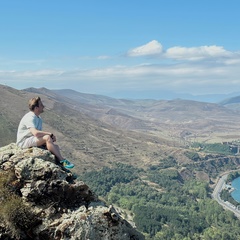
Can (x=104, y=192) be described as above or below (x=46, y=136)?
below

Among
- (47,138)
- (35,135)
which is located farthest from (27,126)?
(47,138)

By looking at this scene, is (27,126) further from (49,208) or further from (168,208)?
(168,208)

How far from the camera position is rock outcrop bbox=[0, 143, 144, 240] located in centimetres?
1037

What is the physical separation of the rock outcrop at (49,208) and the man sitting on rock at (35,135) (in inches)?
38.0

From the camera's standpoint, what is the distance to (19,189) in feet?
38.4

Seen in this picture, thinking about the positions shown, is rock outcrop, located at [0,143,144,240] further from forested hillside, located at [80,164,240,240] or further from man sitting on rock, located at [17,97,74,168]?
forested hillside, located at [80,164,240,240]

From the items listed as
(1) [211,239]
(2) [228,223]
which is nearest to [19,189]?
(1) [211,239]

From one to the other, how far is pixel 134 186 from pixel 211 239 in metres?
74.0

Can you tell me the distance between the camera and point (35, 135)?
532 inches

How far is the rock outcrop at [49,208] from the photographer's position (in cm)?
1037

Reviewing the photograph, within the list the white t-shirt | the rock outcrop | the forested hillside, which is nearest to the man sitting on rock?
the white t-shirt

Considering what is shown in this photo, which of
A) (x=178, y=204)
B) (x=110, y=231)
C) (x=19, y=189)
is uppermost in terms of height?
(x=19, y=189)

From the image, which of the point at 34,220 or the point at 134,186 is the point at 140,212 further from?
the point at 34,220

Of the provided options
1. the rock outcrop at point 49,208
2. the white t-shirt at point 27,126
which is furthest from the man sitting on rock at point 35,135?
the rock outcrop at point 49,208
